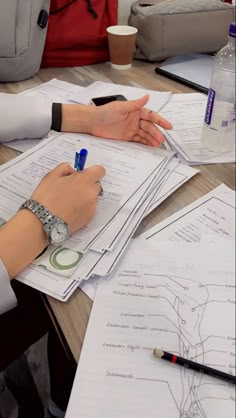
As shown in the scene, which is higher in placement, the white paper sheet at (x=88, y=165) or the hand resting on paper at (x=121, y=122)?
the hand resting on paper at (x=121, y=122)

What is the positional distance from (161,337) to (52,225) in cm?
20

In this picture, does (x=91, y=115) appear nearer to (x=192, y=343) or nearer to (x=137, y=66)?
(x=137, y=66)

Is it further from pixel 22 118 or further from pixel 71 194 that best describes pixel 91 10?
pixel 71 194

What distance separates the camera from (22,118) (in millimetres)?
809

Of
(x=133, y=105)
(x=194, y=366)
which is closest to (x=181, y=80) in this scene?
(x=133, y=105)

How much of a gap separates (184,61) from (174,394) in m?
0.94

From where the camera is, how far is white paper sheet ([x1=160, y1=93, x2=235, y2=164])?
0.74m

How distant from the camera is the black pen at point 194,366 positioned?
40 centimetres

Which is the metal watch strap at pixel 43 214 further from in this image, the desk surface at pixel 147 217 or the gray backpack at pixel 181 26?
the gray backpack at pixel 181 26

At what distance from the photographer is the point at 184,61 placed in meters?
1.14

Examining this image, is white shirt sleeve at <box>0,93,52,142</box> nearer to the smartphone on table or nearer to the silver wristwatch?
the smartphone on table

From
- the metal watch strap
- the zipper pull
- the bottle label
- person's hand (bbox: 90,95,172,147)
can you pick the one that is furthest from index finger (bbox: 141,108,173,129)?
the zipper pull

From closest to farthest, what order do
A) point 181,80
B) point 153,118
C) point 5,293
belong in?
point 5,293
point 153,118
point 181,80

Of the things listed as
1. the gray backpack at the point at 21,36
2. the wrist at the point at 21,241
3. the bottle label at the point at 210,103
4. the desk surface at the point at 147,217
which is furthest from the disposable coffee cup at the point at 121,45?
the wrist at the point at 21,241
